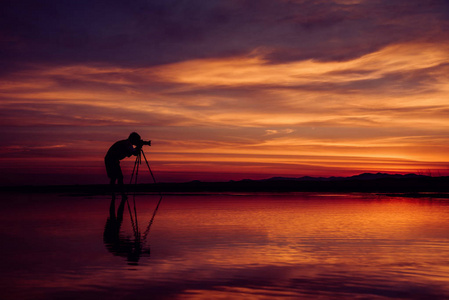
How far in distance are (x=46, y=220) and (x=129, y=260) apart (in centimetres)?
629

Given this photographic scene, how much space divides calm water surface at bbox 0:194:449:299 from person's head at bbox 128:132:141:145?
10896 mm

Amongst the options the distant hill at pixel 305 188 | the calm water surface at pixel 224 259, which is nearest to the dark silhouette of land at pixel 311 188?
the distant hill at pixel 305 188

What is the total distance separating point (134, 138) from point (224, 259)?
16808mm

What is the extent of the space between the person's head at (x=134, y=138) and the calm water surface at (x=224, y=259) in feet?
35.7

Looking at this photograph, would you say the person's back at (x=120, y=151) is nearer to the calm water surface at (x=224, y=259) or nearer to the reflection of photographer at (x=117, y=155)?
the reflection of photographer at (x=117, y=155)

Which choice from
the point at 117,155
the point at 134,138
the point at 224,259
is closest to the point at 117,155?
the point at 117,155

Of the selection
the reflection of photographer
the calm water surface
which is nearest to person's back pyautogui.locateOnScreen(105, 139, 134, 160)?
the reflection of photographer

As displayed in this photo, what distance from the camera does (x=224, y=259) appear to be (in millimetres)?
7113

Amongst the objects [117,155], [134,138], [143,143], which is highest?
[134,138]

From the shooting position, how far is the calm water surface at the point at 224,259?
5.34m

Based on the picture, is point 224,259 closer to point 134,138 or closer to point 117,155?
point 117,155

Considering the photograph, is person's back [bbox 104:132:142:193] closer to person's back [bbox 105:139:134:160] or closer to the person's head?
person's back [bbox 105:139:134:160]

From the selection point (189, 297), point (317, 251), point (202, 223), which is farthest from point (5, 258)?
point (202, 223)

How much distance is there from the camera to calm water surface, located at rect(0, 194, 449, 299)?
5.34 meters
